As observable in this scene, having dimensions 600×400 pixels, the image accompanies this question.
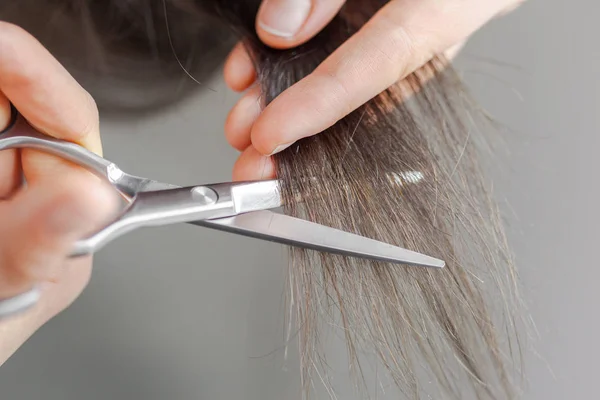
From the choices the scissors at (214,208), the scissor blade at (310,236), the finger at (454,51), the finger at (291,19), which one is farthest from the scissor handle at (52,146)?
the finger at (454,51)

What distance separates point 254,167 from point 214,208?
0.10 metres

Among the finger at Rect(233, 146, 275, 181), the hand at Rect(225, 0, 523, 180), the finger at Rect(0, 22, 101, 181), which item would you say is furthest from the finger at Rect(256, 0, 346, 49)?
the finger at Rect(0, 22, 101, 181)

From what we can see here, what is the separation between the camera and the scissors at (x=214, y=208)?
0.62m

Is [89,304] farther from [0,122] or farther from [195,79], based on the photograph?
[195,79]

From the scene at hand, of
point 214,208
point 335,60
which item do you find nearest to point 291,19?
point 335,60

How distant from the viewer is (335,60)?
0.70 m

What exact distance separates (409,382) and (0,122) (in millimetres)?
553

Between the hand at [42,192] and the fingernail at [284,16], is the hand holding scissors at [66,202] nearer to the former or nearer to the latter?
the hand at [42,192]

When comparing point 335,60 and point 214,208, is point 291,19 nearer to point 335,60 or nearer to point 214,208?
point 335,60

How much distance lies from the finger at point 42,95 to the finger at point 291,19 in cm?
26

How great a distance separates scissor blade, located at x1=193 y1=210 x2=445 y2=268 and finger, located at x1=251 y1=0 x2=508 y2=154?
0.08 meters

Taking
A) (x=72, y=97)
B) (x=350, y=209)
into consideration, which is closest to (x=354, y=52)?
(x=350, y=209)

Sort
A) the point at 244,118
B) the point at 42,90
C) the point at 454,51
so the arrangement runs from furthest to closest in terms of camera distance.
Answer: the point at 454,51
the point at 244,118
the point at 42,90

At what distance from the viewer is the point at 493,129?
0.99m
